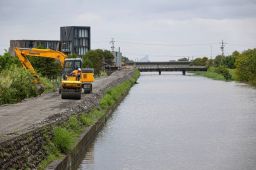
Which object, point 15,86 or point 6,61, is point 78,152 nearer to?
point 15,86

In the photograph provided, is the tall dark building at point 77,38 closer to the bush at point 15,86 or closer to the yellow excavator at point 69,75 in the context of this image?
the yellow excavator at point 69,75

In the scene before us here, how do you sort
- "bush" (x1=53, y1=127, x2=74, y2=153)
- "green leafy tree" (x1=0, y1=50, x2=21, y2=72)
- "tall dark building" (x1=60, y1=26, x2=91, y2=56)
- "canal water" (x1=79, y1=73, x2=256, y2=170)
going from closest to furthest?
"bush" (x1=53, y1=127, x2=74, y2=153) → "canal water" (x1=79, y1=73, x2=256, y2=170) → "green leafy tree" (x1=0, y1=50, x2=21, y2=72) → "tall dark building" (x1=60, y1=26, x2=91, y2=56)

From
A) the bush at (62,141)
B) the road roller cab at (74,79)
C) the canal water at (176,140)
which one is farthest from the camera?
the road roller cab at (74,79)

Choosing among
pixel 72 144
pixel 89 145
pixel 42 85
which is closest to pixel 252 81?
pixel 42 85

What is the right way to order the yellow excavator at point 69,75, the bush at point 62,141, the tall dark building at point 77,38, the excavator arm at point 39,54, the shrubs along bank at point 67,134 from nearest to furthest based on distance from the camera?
1. the shrubs along bank at point 67,134
2. the bush at point 62,141
3. the yellow excavator at point 69,75
4. the excavator arm at point 39,54
5. the tall dark building at point 77,38

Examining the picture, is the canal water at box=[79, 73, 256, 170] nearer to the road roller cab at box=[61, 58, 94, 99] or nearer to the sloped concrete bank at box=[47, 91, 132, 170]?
the sloped concrete bank at box=[47, 91, 132, 170]

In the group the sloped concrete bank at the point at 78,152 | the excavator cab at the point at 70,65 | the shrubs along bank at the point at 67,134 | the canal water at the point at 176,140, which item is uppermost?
the excavator cab at the point at 70,65

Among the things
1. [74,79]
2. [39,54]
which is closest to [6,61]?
[39,54]

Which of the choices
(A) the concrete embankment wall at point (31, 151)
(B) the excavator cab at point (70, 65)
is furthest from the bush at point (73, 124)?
(B) the excavator cab at point (70, 65)

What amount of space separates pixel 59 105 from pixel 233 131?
31.2ft

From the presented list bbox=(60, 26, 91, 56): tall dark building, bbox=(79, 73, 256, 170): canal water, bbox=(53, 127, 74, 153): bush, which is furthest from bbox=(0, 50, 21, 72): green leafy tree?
bbox=(60, 26, 91, 56): tall dark building

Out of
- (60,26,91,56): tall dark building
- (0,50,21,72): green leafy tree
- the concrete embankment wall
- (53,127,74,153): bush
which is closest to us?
the concrete embankment wall

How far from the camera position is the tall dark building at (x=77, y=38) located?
135 m

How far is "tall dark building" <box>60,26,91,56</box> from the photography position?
444 feet
